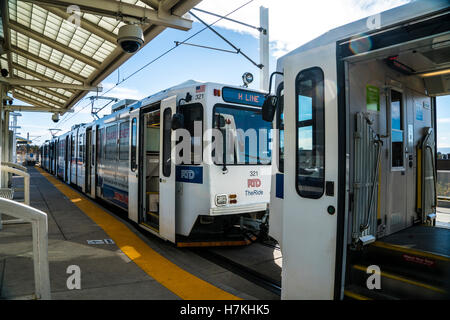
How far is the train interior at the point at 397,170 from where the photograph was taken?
9.62 ft

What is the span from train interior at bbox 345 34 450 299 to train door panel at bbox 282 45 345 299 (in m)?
0.23

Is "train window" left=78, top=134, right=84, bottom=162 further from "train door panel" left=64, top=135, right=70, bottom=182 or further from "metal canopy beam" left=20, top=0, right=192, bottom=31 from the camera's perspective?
"metal canopy beam" left=20, top=0, right=192, bottom=31

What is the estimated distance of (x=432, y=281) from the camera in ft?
9.52

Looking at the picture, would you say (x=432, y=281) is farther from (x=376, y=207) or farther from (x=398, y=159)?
(x=398, y=159)

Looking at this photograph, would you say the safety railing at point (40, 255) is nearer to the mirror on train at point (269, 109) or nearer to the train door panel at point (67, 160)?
the mirror on train at point (269, 109)

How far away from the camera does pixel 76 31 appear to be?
8.61 meters

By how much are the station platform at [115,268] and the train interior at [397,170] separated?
1.47 m

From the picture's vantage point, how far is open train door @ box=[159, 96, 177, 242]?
18.7ft

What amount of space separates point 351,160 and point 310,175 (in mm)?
401

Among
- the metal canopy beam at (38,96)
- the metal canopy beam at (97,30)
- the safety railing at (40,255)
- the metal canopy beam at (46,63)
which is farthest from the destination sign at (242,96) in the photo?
the metal canopy beam at (38,96)

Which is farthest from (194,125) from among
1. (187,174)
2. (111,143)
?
Answer: (111,143)

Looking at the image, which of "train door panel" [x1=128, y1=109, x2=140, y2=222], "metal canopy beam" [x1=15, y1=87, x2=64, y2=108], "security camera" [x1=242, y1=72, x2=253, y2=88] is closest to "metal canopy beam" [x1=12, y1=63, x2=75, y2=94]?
"metal canopy beam" [x1=15, y1=87, x2=64, y2=108]
